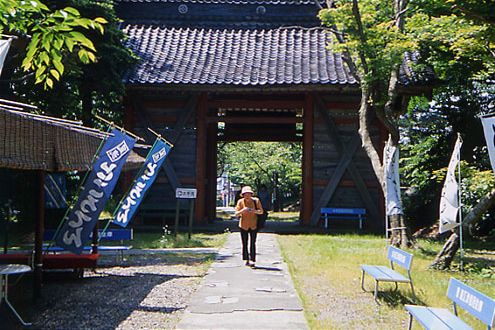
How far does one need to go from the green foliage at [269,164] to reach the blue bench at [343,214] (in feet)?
45.3

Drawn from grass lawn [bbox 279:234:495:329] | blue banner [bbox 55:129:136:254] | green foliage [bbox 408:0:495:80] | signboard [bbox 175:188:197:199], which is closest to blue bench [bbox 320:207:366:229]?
grass lawn [bbox 279:234:495:329]

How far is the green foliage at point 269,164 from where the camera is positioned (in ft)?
97.9

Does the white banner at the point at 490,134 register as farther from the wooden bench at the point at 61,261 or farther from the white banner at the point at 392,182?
the white banner at the point at 392,182

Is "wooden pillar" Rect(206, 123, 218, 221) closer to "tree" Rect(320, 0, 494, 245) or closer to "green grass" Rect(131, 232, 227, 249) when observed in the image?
"green grass" Rect(131, 232, 227, 249)

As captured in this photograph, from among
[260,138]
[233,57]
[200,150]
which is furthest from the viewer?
[260,138]

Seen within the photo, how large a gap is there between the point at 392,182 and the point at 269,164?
19338 mm

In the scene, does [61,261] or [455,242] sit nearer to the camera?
[61,261]

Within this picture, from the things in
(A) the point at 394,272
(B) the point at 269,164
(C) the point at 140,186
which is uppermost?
(B) the point at 269,164

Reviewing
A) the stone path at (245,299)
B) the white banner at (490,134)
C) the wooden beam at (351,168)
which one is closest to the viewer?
the white banner at (490,134)

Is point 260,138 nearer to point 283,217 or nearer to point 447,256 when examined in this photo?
point 283,217

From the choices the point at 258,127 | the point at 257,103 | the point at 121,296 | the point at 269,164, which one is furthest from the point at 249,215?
the point at 269,164

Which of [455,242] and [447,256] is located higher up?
[455,242]

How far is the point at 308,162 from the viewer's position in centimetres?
1470

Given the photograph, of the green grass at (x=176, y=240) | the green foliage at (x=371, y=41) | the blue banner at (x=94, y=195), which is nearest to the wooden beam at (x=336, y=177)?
the green grass at (x=176, y=240)
